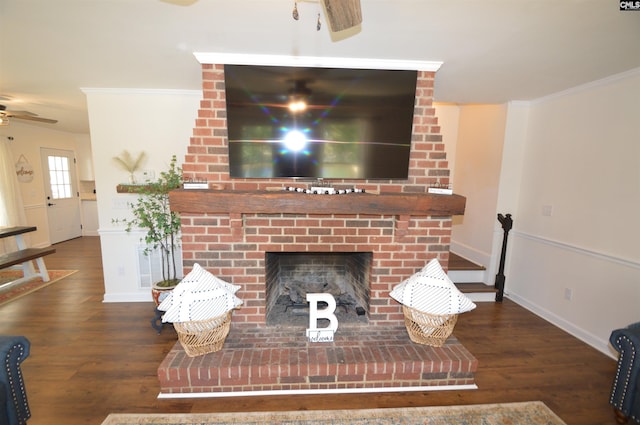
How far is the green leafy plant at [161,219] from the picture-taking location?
9.19 feet

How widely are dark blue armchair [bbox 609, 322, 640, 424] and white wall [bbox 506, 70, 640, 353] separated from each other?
887 mm

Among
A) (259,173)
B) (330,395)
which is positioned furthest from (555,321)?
(259,173)

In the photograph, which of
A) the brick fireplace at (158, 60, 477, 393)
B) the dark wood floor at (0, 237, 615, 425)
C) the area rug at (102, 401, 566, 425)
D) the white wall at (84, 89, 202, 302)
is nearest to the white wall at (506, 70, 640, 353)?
the dark wood floor at (0, 237, 615, 425)

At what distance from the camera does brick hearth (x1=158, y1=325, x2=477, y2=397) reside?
1.90 m

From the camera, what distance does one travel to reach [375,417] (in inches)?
68.5

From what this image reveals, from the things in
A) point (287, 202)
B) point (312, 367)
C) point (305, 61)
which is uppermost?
point (305, 61)

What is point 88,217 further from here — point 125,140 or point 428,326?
point 428,326

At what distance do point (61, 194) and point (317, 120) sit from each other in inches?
265

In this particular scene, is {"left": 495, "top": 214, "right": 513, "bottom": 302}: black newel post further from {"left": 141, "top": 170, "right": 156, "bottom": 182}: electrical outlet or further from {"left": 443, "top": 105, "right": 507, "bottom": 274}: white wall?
{"left": 141, "top": 170, "right": 156, "bottom": 182}: electrical outlet

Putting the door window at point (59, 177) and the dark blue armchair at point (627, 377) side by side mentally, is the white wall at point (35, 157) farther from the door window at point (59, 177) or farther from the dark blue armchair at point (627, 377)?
the dark blue armchair at point (627, 377)

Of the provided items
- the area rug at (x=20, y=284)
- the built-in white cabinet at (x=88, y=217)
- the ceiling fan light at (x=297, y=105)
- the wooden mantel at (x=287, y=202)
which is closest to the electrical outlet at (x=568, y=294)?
the wooden mantel at (x=287, y=202)

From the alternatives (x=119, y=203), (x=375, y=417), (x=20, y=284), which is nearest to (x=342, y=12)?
(x=375, y=417)

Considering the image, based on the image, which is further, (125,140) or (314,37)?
(125,140)

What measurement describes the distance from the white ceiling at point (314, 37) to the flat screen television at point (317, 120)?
0.57 feet
